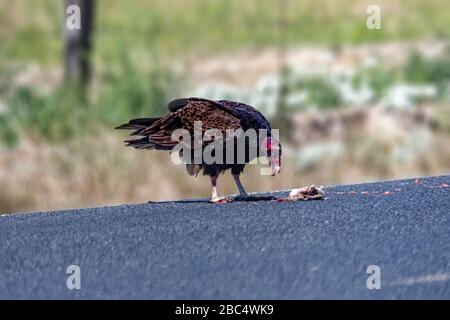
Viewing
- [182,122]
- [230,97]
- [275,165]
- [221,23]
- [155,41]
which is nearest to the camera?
[275,165]

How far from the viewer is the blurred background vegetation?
1564 centimetres

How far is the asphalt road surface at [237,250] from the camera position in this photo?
271 inches

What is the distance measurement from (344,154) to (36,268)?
33.7 feet

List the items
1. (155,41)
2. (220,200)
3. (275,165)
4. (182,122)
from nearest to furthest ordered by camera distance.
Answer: (275,165) < (182,122) < (220,200) < (155,41)

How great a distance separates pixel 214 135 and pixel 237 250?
7.00ft

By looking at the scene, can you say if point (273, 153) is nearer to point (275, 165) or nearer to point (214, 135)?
point (275, 165)

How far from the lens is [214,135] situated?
9828mm

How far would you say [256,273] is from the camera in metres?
7.17

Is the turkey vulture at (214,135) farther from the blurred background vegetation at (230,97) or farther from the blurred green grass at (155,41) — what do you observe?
the blurred green grass at (155,41)

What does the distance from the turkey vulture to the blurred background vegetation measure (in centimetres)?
494

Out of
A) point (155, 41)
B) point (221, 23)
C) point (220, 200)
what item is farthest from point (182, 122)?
point (221, 23)

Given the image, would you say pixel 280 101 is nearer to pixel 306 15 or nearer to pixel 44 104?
pixel 44 104

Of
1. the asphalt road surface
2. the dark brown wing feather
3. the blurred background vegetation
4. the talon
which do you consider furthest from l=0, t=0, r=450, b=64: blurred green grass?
the asphalt road surface

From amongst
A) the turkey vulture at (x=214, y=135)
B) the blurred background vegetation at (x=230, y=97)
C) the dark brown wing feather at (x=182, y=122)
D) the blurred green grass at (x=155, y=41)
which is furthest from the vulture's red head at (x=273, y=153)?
the blurred green grass at (x=155, y=41)
